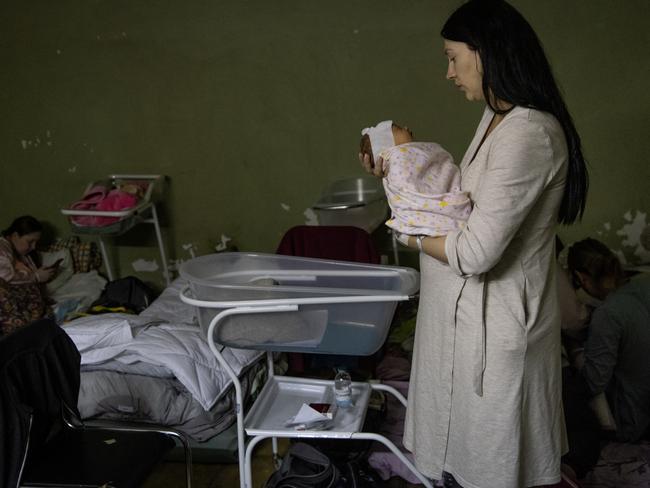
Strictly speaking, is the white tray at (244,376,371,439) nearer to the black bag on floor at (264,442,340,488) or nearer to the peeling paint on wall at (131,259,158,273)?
the black bag on floor at (264,442,340,488)

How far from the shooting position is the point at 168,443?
75.4 inches

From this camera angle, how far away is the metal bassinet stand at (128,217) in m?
3.41

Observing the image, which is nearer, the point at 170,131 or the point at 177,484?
the point at 177,484

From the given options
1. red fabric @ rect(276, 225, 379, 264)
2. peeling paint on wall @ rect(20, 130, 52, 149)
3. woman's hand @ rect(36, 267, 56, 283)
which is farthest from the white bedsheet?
peeling paint on wall @ rect(20, 130, 52, 149)

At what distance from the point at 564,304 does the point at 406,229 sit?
1.54 m

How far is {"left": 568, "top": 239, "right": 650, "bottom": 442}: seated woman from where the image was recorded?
2.38 metres

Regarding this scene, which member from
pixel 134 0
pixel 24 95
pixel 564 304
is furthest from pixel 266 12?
pixel 564 304

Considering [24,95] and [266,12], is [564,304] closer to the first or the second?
[266,12]

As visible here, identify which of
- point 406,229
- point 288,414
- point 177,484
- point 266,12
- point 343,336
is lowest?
point 177,484

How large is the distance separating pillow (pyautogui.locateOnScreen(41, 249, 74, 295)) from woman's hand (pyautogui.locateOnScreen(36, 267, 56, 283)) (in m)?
0.08

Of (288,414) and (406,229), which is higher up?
(406,229)

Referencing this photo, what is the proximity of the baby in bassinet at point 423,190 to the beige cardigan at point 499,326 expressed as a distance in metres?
0.04

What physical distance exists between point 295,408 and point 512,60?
4.35 ft

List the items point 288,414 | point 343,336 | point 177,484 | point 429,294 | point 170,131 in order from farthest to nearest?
point 170,131, point 177,484, point 288,414, point 343,336, point 429,294
